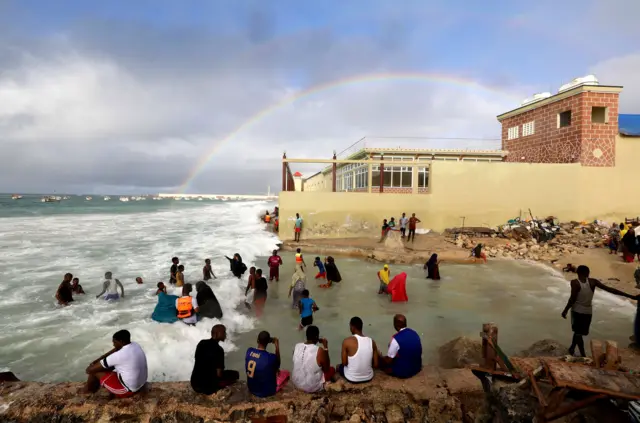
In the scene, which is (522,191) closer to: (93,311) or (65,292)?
(93,311)

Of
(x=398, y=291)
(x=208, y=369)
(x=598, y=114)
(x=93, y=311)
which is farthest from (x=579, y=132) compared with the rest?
(x=93, y=311)

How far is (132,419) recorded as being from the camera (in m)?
4.10

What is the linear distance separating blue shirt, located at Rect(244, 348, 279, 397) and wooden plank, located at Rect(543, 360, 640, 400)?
2.99 metres

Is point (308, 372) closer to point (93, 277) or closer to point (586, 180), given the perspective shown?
point (93, 277)

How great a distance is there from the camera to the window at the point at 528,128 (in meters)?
23.7

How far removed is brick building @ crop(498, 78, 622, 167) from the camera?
777 inches

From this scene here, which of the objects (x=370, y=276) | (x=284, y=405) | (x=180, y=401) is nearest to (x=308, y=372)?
(x=284, y=405)

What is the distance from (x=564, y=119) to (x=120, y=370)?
25.9 meters

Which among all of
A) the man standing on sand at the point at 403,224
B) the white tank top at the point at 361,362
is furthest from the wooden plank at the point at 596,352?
the man standing on sand at the point at 403,224

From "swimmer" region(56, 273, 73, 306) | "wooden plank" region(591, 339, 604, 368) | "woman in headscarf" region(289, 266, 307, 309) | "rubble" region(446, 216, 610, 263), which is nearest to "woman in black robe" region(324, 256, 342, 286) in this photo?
"woman in headscarf" region(289, 266, 307, 309)

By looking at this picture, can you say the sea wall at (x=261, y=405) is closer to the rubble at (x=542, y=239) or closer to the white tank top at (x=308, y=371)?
the white tank top at (x=308, y=371)

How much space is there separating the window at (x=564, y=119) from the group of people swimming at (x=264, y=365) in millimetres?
22778

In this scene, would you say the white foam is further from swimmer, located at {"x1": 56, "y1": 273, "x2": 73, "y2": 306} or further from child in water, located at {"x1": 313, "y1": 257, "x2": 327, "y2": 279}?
child in water, located at {"x1": 313, "y1": 257, "x2": 327, "y2": 279}

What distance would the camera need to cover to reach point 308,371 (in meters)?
4.42
